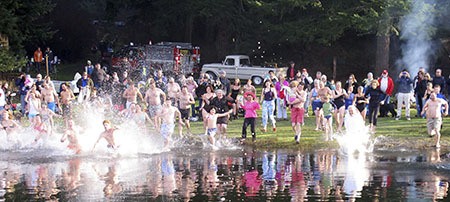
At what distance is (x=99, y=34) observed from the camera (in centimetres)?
5531

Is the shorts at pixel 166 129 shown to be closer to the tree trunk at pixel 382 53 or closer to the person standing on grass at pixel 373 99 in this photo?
the person standing on grass at pixel 373 99

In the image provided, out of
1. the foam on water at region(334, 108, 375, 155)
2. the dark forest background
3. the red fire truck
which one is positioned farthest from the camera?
the red fire truck

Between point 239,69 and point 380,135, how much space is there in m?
17.1

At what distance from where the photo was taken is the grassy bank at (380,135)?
83.0 ft

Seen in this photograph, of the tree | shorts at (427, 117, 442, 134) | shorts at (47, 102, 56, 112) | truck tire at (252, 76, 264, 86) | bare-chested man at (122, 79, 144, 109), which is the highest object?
the tree

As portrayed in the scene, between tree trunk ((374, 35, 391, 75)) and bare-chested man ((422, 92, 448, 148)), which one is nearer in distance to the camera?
bare-chested man ((422, 92, 448, 148))

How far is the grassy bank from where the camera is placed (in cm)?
2531

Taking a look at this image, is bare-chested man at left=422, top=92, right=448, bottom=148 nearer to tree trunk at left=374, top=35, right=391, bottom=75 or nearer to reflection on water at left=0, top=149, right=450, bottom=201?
reflection on water at left=0, top=149, right=450, bottom=201

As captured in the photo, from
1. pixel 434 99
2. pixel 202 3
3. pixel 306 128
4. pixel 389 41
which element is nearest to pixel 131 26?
pixel 202 3

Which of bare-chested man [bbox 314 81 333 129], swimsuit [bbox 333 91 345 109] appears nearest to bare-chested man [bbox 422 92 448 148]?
swimsuit [bbox 333 91 345 109]

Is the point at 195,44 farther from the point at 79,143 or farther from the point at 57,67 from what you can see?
the point at 79,143

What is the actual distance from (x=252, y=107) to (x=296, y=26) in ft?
53.6

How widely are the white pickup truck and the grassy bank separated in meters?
13.4

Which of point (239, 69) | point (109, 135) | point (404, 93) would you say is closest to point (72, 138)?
point (109, 135)
